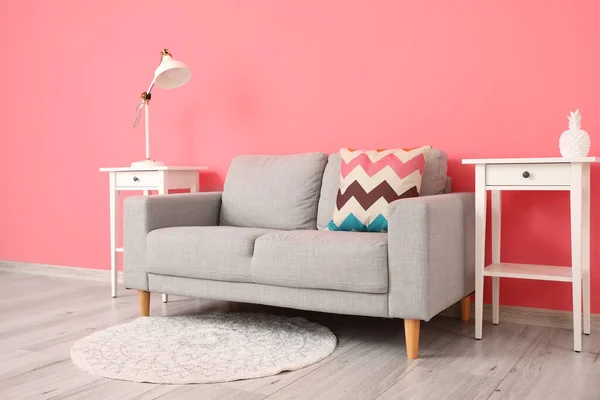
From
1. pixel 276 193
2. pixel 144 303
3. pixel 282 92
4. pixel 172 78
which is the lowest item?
pixel 144 303

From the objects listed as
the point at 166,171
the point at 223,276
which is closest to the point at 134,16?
the point at 166,171

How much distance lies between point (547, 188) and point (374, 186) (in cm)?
71

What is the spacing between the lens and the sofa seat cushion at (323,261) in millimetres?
2289

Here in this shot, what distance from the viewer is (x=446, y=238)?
240 cm

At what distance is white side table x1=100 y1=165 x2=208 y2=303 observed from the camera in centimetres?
339

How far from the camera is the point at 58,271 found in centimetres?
436

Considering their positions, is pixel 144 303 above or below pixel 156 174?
below

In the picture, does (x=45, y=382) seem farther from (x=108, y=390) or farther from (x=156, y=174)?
(x=156, y=174)

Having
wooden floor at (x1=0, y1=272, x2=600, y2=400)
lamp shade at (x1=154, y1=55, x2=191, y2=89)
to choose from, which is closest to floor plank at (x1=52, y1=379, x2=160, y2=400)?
wooden floor at (x1=0, y1=272, x2=600, y2=400)

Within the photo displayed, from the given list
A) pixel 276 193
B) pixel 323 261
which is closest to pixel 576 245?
pixel 323 261

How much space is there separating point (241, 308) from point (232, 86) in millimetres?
1321

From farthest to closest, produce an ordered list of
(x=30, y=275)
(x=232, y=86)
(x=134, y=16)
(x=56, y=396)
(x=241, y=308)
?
(x=30, y=275) < (x=134, y=16) < (x=232, y=86) < (x=241, y=308) < (x=56, y=396)

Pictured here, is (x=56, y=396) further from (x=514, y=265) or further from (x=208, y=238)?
(x=514, y=265)

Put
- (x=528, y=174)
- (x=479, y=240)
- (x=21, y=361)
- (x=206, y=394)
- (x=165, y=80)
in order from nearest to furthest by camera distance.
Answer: (x=206, y=394) < (x=21, y=361) < (x=528, y=174) < (x=479, y=240) < (x=165, y=80)
